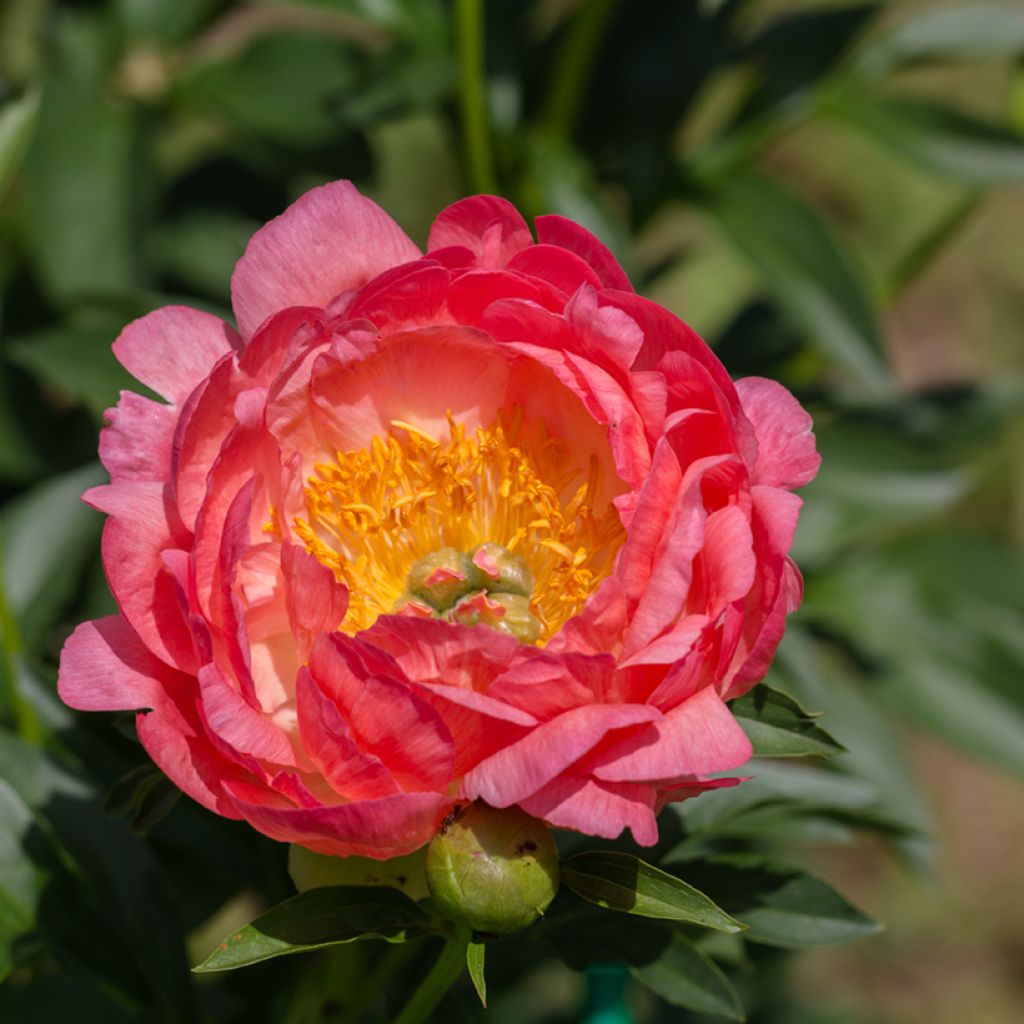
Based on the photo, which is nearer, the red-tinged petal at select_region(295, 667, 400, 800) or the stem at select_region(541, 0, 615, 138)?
the red-tinged petal at select_region(295, 667, 400, 800)

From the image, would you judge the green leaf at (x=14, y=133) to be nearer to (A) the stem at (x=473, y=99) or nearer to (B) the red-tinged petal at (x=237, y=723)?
(A) the stem at (x=473, y=99)

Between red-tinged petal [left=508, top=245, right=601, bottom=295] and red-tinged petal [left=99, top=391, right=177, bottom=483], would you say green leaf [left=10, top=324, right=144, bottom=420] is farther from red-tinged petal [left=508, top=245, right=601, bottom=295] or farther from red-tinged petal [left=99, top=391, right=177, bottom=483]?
red-tinged petal [left=508, top=245, right=601, bottom=295]

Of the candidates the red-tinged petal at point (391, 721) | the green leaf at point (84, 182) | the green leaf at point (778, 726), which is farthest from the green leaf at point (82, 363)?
the green leaf at point (778, 726)

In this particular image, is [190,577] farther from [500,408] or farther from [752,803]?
[752,803]

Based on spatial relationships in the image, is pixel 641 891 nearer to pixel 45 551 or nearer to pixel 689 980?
pixel 689 980

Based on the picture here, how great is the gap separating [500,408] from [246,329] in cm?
21

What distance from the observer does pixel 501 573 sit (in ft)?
3.51

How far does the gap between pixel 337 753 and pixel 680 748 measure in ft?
0.59

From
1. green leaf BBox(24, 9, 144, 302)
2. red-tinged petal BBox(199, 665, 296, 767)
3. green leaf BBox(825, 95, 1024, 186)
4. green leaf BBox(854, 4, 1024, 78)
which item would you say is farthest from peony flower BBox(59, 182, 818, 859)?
green leaf BBox(854, 4, 1024, 78)

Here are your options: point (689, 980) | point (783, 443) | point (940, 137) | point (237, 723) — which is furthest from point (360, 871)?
point (940, 137)

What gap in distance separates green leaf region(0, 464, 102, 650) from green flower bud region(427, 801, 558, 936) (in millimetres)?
617

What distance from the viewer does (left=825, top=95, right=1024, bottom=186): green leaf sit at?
1448 millimetres

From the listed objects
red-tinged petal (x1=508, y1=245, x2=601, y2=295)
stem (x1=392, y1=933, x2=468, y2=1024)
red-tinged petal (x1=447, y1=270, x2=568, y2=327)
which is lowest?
stem (x1=392, y1=933, x2=468, y2=1024)

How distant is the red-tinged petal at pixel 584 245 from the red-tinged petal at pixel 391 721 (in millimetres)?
264
